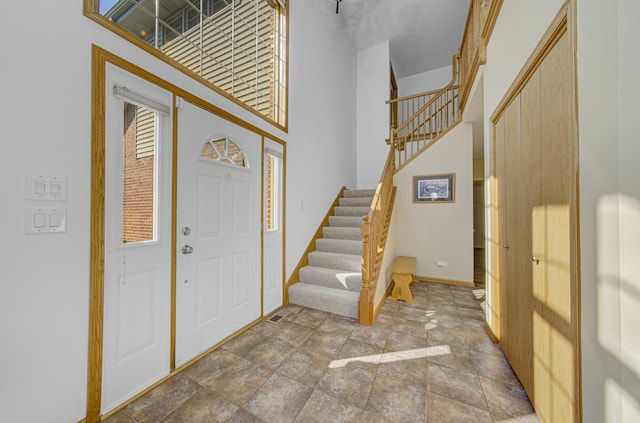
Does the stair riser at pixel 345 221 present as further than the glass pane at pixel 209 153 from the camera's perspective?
Yes

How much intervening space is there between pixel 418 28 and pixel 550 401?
6196 mm

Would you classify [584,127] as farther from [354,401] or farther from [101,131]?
[101,131]

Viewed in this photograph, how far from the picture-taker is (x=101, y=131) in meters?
1.42

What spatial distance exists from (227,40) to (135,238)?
2.53 m

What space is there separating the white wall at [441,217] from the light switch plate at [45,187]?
13.4ft

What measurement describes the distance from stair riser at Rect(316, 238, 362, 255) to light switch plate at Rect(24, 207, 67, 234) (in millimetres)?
2916

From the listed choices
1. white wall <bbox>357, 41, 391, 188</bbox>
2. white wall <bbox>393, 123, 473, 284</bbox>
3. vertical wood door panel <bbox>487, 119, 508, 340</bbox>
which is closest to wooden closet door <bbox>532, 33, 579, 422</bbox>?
vertical wood door panel <bbox>487, 119, 508, 340</bbox>

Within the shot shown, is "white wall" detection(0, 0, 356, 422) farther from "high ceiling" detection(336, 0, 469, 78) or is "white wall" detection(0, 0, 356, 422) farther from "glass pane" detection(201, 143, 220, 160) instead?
"high ceiling" detection(336, 0, 469, 78)

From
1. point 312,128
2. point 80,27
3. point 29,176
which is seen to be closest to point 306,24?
point 312,128

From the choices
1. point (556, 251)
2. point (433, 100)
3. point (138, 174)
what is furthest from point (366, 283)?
point (433, 100)

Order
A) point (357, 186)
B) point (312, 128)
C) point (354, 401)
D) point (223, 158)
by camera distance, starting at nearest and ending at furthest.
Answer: point (354, 401) < point (223, 158) < point (312, 128) < point (357, 186)

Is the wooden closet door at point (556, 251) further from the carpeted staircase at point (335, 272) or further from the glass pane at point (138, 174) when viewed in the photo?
the glass pane at point (138, 174)

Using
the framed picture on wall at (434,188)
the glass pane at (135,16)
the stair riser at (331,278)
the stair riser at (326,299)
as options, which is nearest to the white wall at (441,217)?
the framed picture on wall at (434,188)

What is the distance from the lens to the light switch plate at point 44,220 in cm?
118
